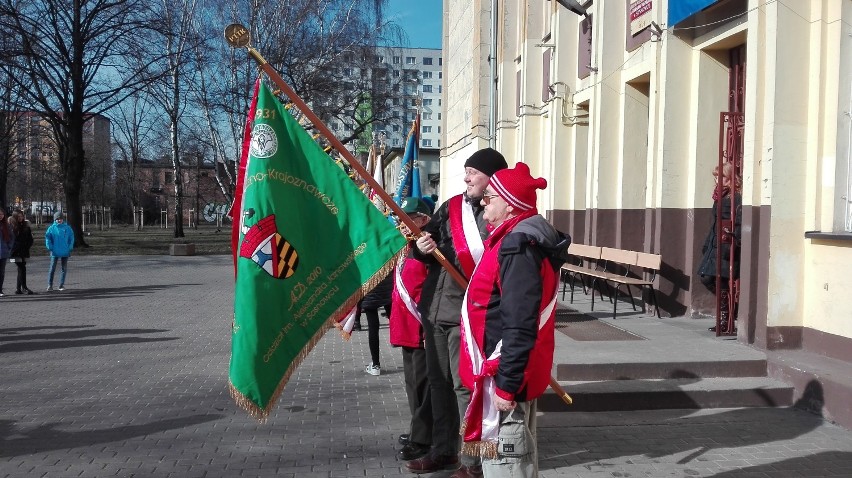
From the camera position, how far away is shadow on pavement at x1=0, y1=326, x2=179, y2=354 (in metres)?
9.95

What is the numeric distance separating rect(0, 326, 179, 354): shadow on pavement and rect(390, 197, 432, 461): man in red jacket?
5967 millimetres

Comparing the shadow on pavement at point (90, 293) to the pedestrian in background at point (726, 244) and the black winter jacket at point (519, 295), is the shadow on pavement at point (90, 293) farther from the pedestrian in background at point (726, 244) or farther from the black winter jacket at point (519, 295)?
the black winter jacket at point (519, 295)

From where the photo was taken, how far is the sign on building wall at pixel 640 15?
1112 cm

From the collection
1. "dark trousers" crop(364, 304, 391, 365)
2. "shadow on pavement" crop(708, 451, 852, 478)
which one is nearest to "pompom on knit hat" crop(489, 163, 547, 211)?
"shadow on pavement" crop(708, 451, 852, 478)

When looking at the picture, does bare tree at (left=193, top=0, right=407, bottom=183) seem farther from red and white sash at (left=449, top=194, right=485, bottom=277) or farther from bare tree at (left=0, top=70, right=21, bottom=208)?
red and white sash at (left=449, top=194, right=485, bottom=277)

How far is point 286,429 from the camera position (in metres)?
6.12

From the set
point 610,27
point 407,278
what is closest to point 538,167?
point 610,27

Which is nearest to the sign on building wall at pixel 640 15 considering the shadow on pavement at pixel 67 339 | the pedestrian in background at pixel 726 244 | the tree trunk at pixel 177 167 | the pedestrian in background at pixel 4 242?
the pedestrian in background at pixel 726 244

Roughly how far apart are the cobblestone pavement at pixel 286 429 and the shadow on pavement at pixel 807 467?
1 centimetres

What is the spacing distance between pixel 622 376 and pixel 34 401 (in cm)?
539

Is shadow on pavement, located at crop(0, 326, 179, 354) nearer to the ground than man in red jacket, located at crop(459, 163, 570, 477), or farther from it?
nearer to the ground

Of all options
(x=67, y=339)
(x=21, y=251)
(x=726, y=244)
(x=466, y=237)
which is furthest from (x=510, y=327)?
(x=21, y=251)

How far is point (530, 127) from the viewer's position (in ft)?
58.5

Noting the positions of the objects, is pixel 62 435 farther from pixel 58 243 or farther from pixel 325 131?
pixel 58 243
